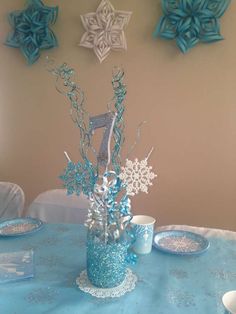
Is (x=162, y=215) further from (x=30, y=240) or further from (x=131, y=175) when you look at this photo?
(x=131, y=175)

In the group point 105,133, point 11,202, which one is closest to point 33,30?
point 11,202

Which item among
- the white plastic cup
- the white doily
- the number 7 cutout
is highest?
the number 7 cutout

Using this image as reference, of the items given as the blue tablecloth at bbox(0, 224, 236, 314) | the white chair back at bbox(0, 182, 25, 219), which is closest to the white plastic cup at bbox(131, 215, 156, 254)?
the blue tablecloth at bbox(0, 224, 236, 314)

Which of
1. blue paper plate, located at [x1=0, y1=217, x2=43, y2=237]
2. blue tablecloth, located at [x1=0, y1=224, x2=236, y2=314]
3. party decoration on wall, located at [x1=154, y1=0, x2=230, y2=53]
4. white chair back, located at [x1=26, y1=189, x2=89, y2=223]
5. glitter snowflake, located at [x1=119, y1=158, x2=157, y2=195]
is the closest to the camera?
blue tablecloth, located at [x1=0, y1=224, x2=236, y2=314]

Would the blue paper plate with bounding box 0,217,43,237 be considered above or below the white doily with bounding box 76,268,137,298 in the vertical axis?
above

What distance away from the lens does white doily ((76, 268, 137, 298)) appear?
1.00 metres

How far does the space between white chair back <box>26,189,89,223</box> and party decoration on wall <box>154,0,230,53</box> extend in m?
1.08

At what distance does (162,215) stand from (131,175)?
1276 millimetres

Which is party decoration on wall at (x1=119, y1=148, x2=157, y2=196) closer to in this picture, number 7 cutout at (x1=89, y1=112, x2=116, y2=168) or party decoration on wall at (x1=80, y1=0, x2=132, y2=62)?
number 7 cutout at (x1=89, y1=112, x2=116, y2=168)

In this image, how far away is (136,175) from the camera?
1.08m

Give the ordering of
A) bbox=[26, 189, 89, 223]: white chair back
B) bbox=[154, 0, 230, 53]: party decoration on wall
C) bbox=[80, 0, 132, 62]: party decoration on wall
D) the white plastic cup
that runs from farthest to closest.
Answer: bbox=[80, 0, 132, 62]: party decoration on wall → bbox=[154, 0, 230, 53]: party decoration on wall → bbox=[26, 189, 89, 223]: white chair back → the white plastic cup

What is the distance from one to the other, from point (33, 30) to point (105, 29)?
18.2 inches

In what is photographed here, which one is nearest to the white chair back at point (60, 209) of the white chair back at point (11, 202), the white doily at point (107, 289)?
the white chair back at point (11, 202)

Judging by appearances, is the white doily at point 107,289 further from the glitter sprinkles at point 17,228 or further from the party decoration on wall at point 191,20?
the party decoration on wall at point 191,20
